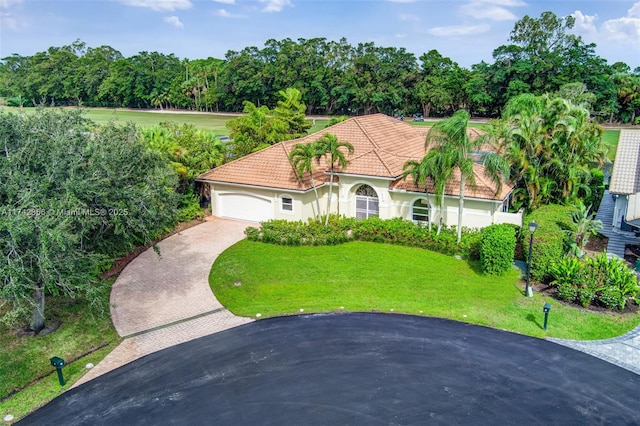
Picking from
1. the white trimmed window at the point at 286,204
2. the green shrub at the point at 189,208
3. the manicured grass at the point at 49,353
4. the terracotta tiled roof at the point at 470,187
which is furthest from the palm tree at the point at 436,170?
the manicured grass at the point at 49,353

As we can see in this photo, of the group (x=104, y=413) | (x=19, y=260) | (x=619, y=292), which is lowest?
(x=104, y=413)

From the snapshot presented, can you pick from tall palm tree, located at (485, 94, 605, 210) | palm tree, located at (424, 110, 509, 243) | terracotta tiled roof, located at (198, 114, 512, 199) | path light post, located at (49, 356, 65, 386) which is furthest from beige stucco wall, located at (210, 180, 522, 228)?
path light post, located at (49, 356, 65, 386)

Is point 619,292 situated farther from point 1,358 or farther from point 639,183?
point 1,358

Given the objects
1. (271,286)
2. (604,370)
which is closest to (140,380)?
(271,286)

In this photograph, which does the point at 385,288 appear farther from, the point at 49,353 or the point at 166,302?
the point at 49,353

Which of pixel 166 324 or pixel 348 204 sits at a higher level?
pixel 348 204

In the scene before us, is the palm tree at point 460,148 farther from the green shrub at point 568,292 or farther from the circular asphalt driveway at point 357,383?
the circular asphalt driveway at point 357,383
